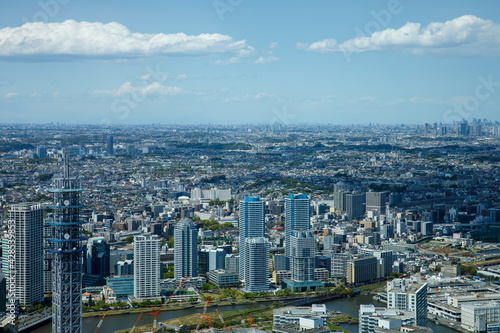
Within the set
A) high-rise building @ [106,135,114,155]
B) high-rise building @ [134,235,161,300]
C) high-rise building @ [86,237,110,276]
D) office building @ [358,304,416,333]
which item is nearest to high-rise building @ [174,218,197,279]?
high-rise building @ [134,235,161,300]

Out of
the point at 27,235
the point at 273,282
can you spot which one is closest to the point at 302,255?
the point at 273,282

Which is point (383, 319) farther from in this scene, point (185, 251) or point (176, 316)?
point (185, 251)

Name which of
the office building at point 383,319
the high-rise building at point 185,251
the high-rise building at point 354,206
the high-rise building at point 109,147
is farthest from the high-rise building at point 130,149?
the office building at point 383,319

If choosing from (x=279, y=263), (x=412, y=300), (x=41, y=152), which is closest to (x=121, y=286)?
(x=279, y=263)

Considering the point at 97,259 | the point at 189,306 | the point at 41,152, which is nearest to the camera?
the point at 189,306

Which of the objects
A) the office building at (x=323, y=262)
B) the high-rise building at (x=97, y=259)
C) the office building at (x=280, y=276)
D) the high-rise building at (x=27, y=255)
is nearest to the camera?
the high-rise building at (x=27, y=255)

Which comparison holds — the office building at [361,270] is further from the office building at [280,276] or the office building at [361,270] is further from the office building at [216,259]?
the office building at [216,259]

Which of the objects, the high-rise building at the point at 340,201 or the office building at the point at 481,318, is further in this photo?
the high-rise building at the point at 340,201
